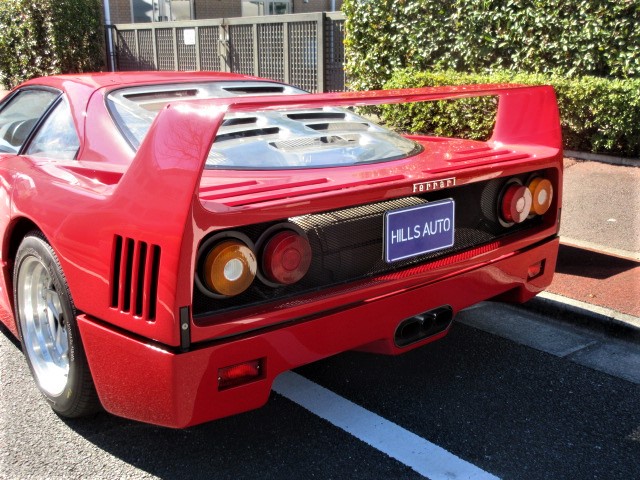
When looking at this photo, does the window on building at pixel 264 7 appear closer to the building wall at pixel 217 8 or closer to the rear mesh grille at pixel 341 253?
the building wall at pixel 217 8

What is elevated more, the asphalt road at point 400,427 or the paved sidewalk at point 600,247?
the paved sidewalk at point 600,247

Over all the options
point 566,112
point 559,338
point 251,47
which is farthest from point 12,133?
point 251,47

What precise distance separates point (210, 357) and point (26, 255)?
1071 mm

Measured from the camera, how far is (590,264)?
4.48m

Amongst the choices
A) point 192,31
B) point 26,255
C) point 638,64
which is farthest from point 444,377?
point 192,31

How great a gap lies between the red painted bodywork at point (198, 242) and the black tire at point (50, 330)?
90mm

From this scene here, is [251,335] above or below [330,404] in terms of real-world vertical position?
above

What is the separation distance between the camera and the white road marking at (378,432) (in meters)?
2.45

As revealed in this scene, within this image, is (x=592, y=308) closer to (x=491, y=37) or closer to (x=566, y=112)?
(x=566, y=112)

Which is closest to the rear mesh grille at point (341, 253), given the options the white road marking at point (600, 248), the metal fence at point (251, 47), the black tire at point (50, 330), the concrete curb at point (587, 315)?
the black tire at point (50, 330)

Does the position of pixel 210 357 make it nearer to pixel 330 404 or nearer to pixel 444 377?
pixel 330 404

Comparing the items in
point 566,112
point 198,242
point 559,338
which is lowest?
point 559,338

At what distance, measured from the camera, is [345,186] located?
2398 millimetres

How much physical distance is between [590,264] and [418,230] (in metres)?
2.32
